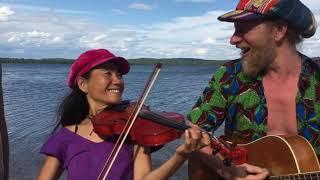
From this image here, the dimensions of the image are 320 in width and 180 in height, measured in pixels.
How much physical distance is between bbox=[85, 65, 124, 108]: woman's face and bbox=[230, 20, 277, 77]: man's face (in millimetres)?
783

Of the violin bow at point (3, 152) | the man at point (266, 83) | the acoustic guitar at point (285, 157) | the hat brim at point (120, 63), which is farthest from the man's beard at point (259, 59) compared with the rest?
the violin bow at point (3, 152)

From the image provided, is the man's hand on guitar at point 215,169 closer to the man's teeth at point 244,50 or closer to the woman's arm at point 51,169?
the man's teeth at point 244,50

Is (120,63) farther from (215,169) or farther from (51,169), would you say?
(215,169)

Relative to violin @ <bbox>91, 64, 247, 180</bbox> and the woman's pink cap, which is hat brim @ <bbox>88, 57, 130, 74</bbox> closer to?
the woman's pink cap

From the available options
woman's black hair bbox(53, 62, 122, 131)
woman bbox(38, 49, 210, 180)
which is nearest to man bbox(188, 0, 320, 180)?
woman bbox(38, 49, 210, 180)

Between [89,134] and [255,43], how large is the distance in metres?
1.22

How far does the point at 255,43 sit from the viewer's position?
11.7 feet

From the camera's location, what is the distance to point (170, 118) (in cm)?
328

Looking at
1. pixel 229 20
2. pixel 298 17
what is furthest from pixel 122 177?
pixel 298 17

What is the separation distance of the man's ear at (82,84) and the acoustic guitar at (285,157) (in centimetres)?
114

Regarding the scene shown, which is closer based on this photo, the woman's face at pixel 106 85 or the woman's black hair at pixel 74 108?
the woman's face at pixel 106 85

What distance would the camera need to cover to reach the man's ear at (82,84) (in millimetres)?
3598

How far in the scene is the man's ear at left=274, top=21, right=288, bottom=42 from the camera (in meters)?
3.58

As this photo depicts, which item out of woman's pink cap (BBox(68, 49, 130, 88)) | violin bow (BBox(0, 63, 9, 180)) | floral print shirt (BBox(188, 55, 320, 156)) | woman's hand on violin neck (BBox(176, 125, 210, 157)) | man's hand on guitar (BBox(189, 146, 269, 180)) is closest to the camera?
woman's hand on violin neck (BBox(176, 125, 210, 157))
